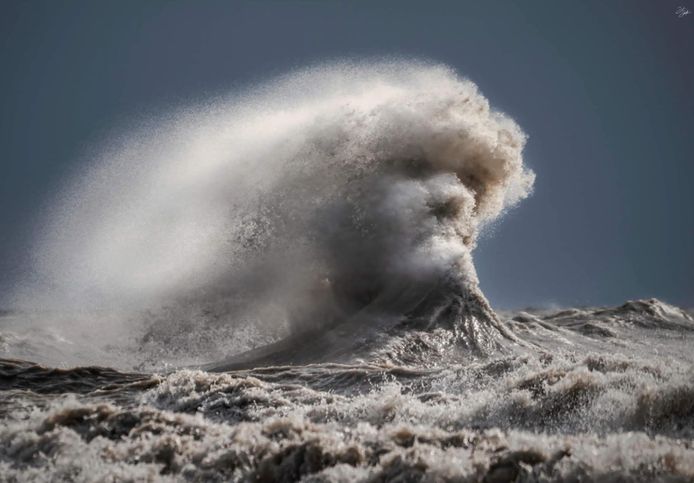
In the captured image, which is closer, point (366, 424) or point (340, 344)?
point (366, 424)

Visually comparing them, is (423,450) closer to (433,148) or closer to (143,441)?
(143,441)

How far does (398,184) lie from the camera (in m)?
22.9

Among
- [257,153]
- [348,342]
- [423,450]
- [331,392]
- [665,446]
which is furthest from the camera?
[257,153]

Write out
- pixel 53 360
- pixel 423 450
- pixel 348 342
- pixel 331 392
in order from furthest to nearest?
1. pixel 53 360
2. pixel 348 342
3. pixel 331 392
4. pixel 423 450

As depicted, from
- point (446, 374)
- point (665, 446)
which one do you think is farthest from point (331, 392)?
point (665, 446)

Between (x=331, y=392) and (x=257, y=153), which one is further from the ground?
(x=257, y=153)

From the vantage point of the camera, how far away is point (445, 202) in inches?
882

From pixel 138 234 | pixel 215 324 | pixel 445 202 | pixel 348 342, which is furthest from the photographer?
pixel 138 234

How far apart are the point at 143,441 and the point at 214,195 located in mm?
21143

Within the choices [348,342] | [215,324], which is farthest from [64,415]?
[215,324]

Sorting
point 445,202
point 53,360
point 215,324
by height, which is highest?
point 445,202

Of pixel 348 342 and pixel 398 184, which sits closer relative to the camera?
pixel 348 342

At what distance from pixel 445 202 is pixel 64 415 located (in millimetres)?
15355

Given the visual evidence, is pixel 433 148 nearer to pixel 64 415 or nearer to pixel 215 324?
pixel 215 324
